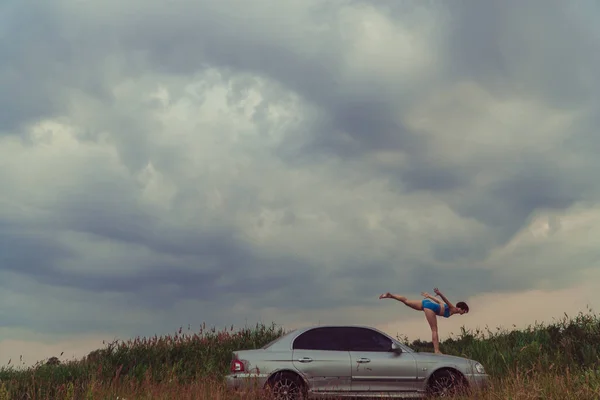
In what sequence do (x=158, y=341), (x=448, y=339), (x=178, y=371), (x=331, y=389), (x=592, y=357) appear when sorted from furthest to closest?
(x=448, y=339) → (x=158, y=341) → (x=178, y=371) → (x=592, y=357) → (x=331, y=389)

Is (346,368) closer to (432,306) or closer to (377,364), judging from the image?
(377,364)

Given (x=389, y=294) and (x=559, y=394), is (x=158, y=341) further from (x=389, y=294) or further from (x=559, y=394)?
(x=559, y=394)

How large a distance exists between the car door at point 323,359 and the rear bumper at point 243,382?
2.55 feet

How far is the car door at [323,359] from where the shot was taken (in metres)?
12.4

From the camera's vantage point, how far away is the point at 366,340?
1312 cm

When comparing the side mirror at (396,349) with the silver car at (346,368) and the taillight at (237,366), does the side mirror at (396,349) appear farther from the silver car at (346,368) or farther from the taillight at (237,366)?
the taillight at (237,366)

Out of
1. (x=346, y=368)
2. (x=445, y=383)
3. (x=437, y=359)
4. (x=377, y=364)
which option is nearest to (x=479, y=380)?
(x=445, y=383)

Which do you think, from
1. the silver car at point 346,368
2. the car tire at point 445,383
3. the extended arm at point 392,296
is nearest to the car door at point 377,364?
the silver car at point 346,368

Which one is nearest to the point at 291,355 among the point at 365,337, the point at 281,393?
the point at 281,393

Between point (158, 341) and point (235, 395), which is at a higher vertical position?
point (158, 341)

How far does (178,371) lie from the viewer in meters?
18.4

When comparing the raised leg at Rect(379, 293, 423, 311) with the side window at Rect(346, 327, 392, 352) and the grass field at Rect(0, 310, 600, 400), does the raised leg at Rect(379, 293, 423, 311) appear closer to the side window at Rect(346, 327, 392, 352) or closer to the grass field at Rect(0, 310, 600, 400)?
the grass field at Rect(0, 310, 600, 400)

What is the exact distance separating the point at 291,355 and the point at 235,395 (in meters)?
1.48

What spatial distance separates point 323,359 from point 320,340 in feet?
1.44
